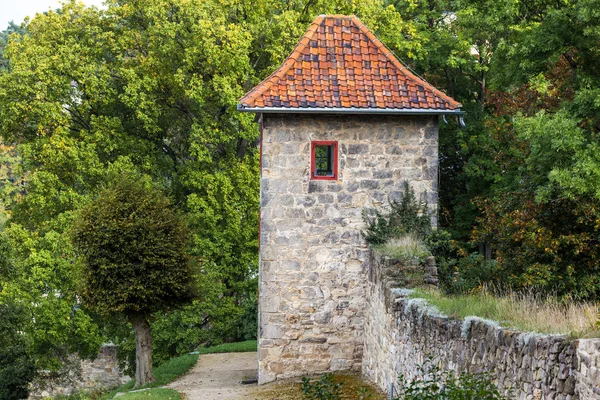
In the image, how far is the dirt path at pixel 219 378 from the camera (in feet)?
55.0

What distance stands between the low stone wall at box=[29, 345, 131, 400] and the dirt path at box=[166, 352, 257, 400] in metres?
7.28

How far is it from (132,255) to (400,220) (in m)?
6.30

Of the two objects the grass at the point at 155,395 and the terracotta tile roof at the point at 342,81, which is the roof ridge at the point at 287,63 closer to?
the terracotta tile roof at the point at 342,81

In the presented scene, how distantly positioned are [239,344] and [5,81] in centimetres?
1004

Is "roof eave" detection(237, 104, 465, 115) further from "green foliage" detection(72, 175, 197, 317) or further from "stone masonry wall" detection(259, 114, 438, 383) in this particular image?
"green foliage" detection(72, 175, 197, 317)

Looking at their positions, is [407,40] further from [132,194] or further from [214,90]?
[132,194]

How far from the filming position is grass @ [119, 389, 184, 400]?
16734 mm

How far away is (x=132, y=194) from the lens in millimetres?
20500

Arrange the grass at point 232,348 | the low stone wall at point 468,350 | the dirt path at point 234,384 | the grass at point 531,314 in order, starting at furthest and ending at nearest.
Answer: the grass at point 232,348 < the dirt path at point 234,384 < the grass at point 531,314 < the low stone wall at point 468,350

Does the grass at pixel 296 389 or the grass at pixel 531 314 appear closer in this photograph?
the grass at pixel 531 314

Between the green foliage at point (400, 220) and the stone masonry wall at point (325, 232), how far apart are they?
158 millimetres

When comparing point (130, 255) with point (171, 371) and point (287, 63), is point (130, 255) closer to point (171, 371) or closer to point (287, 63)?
point (171, 371)

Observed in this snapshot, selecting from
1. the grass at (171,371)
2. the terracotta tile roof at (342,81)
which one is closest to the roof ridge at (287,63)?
the terracotta tile roof at (342,81)

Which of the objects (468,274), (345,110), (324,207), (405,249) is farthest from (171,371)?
(405,249)
